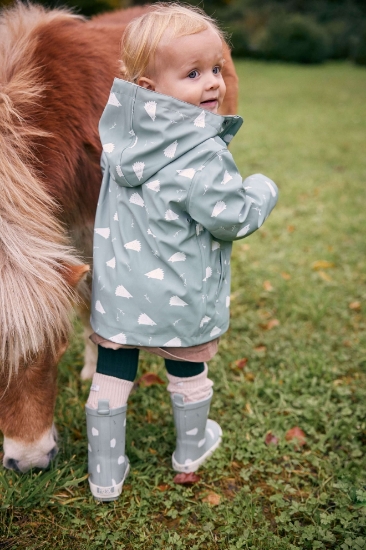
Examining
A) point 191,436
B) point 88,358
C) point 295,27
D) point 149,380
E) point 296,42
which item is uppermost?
point 191,436

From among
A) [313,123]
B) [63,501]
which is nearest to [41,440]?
[63,501]

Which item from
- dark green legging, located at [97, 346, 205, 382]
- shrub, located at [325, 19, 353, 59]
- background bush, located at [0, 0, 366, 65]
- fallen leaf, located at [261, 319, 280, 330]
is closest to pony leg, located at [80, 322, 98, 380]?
dark green legging, located at [97, 346, 205, 382]

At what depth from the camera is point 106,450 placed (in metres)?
2.06

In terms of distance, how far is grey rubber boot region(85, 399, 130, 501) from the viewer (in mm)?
2014

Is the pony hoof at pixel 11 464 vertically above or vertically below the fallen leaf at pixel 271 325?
above

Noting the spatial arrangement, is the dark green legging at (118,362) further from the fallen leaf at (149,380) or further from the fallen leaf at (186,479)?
the fallen leaf at (149,380)

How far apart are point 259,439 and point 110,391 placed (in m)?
0.86

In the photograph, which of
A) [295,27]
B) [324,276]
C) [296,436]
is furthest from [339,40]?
[296,436]

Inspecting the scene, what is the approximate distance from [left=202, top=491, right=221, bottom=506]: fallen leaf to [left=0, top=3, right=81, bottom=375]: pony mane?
0.94m

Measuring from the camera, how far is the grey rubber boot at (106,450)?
6.61 ft

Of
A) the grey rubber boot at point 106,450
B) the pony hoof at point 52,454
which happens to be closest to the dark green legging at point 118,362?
the grey rubber boot at point 106,450

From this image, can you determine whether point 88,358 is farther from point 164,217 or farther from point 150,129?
point 150,129

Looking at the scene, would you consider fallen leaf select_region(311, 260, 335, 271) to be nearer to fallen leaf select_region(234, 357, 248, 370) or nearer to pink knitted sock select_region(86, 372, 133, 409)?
fallen leaf select_region(234, 357, 248, 370)

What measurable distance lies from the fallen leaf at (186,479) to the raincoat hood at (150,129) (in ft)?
4.25
